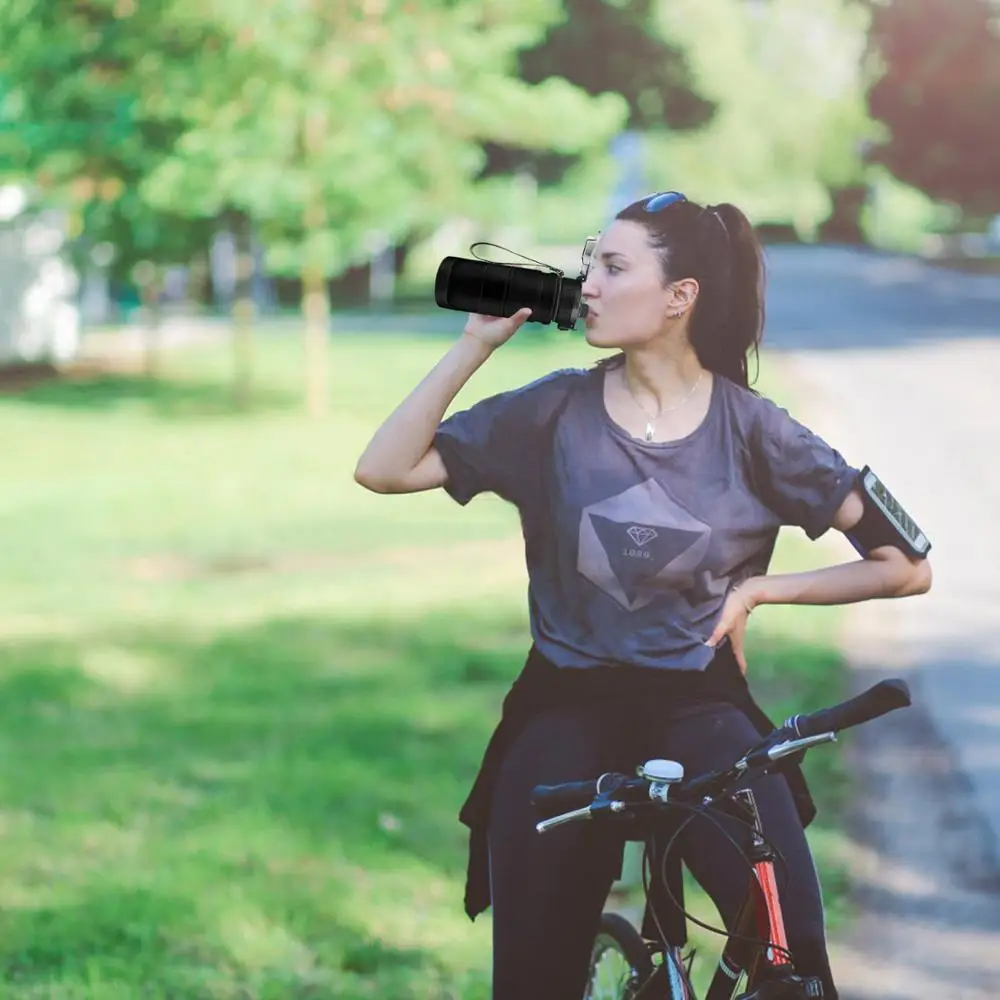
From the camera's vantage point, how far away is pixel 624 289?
278cm

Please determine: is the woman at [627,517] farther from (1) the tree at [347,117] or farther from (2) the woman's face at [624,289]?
(1) the tree at [347,117]

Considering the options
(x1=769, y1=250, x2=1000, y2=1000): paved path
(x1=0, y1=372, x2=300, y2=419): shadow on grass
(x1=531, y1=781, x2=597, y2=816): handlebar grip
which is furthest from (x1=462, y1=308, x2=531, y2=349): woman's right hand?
(x1=0, y1=372, x2=300, y2=419): shadow on grass

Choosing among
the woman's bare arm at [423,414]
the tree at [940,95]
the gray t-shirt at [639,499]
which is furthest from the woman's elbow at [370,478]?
the tree at [940,95]

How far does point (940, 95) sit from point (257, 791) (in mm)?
10587

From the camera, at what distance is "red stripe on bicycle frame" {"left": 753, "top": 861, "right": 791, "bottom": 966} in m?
2.57

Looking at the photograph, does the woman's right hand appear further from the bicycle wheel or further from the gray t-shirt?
the bicycle wheel

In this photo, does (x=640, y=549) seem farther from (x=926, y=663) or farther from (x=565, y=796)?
(x=926, y=663)

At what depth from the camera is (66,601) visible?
8.66m

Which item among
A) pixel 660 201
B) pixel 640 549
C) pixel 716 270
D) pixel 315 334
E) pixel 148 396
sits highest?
pixel 660 201

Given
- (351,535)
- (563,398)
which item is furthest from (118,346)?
(563,398)

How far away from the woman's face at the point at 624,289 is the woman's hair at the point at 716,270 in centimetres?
2

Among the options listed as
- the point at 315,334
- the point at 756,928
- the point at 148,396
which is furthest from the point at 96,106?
the point at 756,928

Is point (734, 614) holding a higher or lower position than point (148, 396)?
higher

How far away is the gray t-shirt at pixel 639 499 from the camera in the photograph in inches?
109
